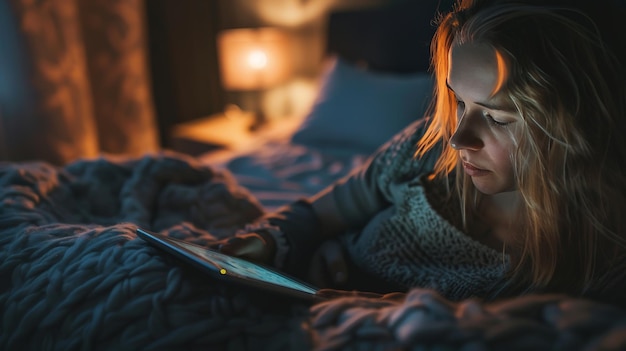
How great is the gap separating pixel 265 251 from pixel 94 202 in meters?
0.39

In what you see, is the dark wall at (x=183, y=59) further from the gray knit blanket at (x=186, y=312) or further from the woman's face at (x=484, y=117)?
the woman's face at (x=484, y=117)

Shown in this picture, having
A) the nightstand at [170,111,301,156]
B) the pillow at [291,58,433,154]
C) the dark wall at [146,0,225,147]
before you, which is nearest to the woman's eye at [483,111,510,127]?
the pillow at [291,58,433,154]

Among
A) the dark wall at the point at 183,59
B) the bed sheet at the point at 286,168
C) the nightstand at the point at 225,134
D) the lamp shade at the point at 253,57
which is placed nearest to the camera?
the bed sheet at the point at 286,168

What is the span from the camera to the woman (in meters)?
0.65

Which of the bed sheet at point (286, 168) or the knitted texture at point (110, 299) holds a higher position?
the knitted texture at point (110, 299)

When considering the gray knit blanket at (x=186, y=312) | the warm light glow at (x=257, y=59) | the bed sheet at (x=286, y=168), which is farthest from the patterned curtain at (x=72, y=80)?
the gray knit blanket at (x=186, y=312)

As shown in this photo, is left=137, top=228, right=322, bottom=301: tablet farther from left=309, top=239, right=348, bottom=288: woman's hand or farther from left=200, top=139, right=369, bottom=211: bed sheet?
left=200, top=139, right=369, bottom=211: bed sheet

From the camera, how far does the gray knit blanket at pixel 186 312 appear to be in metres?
0.42

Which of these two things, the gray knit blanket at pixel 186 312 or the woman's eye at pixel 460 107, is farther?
the woman's eye at pixel 460 107

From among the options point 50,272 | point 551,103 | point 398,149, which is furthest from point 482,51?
point 50,272

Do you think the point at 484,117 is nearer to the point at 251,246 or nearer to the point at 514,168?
the point at 514,168

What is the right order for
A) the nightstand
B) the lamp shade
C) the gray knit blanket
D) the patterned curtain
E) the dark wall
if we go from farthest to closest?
the dark wall
the lamp shade
the nightstand
the patterned curtain
the gray knit blanket

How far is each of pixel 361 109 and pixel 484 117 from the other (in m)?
Result: 1.17

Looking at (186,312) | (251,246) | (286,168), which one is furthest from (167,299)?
(286,168)
